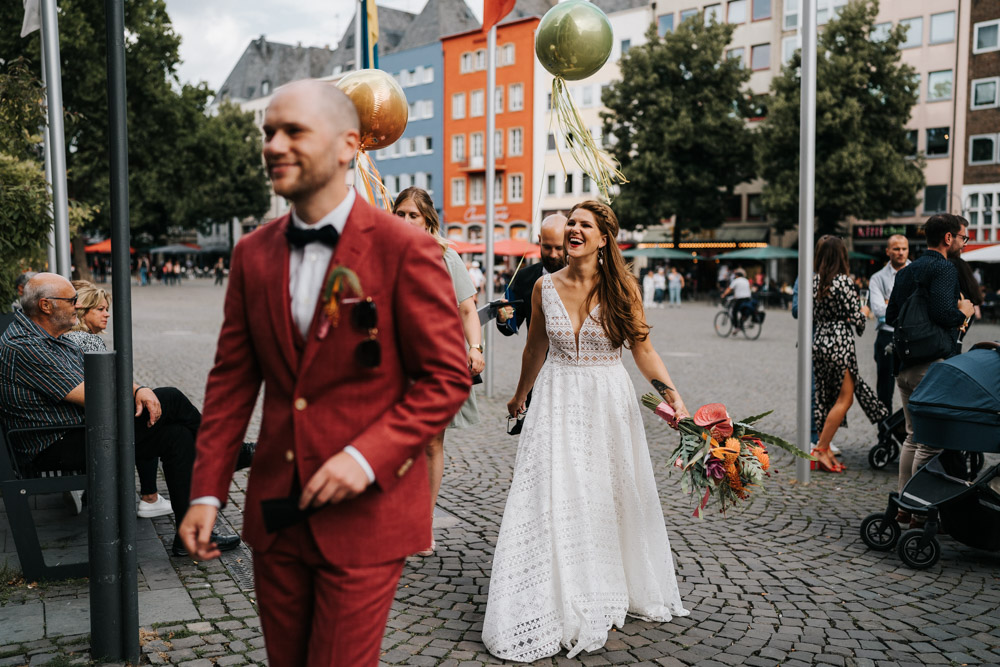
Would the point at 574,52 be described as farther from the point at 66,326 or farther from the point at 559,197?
the point at 559,197

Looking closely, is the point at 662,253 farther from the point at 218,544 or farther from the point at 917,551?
the point at 218,544

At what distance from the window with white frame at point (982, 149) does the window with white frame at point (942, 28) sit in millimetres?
5075

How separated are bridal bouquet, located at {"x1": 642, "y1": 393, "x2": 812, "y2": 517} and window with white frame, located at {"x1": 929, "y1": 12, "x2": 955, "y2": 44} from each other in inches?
1854

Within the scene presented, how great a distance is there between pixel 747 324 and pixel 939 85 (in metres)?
29.6

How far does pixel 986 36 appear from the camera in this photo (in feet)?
140

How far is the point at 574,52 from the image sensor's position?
5.10 meters

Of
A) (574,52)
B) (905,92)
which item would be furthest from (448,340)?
(905,92)

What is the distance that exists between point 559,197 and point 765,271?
581 inches

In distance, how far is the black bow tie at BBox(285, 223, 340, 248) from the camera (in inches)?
80.0

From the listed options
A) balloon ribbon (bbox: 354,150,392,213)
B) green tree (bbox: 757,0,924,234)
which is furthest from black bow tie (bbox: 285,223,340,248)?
green tree (bbox: 757,0,924,234)

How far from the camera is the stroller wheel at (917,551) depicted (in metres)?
5.11

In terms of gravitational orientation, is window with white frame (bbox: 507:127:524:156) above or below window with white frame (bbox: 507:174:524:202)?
above

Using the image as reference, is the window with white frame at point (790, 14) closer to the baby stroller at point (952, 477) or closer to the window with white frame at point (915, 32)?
the window with white frame at point (915, 32)

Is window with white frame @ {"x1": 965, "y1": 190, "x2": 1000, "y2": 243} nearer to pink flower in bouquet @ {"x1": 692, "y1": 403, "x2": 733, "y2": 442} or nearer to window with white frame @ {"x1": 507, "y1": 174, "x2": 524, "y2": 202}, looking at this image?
window with white frame @ {"x1": 507, "y1": 174, "x2": 524, "y2": 202}
